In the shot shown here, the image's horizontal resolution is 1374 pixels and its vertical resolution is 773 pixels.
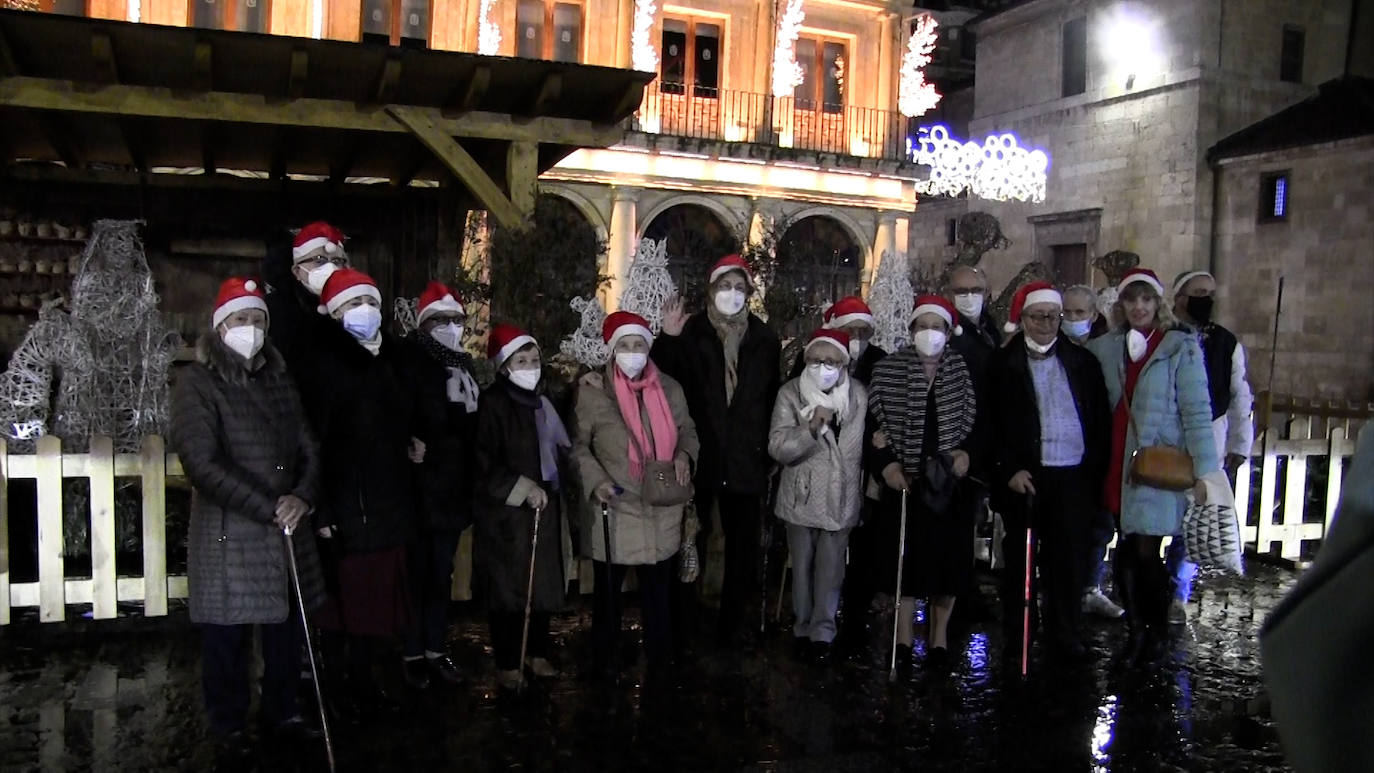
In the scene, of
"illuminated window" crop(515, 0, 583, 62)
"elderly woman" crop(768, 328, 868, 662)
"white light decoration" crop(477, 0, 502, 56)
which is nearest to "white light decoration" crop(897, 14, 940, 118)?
"illuminated window" crop(515, 0, 583, 62)

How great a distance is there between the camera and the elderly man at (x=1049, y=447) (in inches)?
253

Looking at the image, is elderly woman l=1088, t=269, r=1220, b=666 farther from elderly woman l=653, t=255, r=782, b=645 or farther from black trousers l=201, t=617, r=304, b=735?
black trousers l=201, t=617, r=304, b=735

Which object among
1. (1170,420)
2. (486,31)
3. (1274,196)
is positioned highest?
(486,31)

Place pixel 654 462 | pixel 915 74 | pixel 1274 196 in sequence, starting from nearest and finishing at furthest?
pixel 654 462
pixel 1274 196
pixel 915 74

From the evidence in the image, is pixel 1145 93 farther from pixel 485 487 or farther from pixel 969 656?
pixel 485 487

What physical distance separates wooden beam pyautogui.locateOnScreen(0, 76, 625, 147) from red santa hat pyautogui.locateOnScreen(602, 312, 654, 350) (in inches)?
148

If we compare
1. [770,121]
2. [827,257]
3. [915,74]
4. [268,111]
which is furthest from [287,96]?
[915,74]

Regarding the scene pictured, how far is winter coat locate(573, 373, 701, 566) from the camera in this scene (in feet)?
19.7

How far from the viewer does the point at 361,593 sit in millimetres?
5219

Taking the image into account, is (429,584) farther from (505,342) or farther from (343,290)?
(343,290)

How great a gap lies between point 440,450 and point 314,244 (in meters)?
1.26

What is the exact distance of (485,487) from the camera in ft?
18.8

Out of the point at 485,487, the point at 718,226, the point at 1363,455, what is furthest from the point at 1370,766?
the point at 718,226

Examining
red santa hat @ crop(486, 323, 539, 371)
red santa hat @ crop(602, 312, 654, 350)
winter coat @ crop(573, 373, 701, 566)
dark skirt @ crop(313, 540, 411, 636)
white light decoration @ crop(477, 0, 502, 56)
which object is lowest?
dark skirt @ crop(313, 540, 411, 636)
